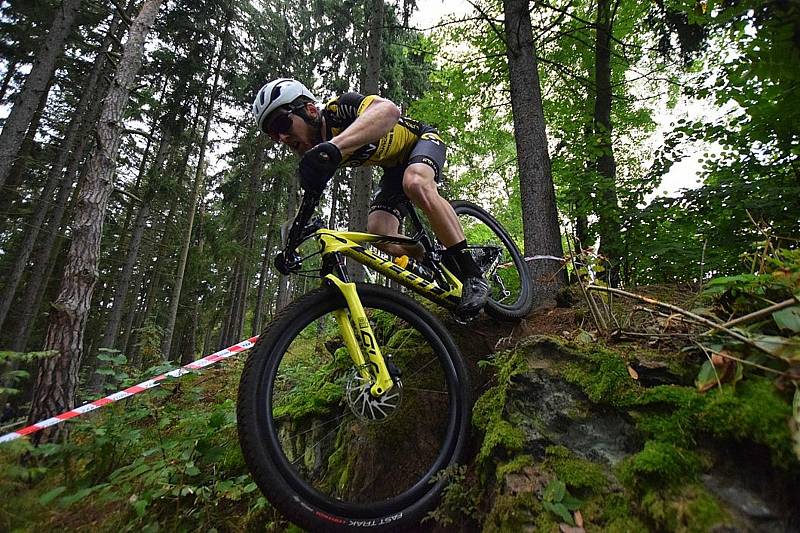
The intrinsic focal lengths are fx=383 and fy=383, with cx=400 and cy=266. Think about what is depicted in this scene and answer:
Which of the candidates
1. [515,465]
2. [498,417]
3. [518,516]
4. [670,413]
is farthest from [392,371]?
[670,413]

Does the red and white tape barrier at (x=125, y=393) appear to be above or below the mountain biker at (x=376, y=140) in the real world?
below

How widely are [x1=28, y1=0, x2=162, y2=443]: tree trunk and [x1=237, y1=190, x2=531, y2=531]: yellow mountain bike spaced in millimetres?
3048

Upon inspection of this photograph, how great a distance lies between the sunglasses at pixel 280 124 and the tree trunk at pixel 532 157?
2.71m

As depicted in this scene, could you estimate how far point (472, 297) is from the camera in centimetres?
275

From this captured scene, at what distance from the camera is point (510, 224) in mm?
14195

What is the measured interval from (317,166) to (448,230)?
3.82 ft

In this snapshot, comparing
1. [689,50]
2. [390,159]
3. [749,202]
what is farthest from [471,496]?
[689,50]

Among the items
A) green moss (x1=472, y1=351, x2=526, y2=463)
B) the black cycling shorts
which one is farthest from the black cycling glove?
green moss (x1=472, y1=351, x2=526, y2=463)

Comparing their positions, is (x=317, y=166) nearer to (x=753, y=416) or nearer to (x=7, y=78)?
(x=753, y=416)

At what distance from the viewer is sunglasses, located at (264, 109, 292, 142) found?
2633 mm

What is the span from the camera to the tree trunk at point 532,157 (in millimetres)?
4152

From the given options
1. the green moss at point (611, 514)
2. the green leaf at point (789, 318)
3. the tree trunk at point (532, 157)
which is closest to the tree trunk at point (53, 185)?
the tree trunk at point (532, 157)

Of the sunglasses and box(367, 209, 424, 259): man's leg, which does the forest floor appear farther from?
the sunglasses

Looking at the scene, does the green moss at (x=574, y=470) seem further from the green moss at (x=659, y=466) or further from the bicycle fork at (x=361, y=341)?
the bicycle fork at (x=361, y=341)
